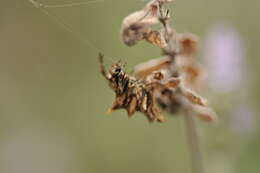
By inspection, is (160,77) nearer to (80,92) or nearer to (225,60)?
(225,60)

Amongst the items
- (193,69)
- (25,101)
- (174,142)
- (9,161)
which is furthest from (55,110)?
(193,69)

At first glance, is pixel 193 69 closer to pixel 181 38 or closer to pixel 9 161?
pixel 181 38

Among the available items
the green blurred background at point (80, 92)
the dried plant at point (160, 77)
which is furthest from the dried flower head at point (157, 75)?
the green blurred background at point (80, 92)

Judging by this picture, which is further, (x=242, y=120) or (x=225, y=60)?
(x=225, y=60)

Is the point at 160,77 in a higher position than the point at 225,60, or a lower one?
lower

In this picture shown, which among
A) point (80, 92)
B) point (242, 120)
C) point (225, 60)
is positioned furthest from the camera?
point (80, 92)

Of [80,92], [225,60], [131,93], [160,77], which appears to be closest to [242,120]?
[225,60]

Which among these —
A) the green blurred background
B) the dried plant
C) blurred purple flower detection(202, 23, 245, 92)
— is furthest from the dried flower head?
the green blurred background

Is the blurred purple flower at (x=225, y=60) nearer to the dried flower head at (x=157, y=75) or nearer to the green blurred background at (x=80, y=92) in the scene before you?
the green blurred background at (x=80, y=92)
